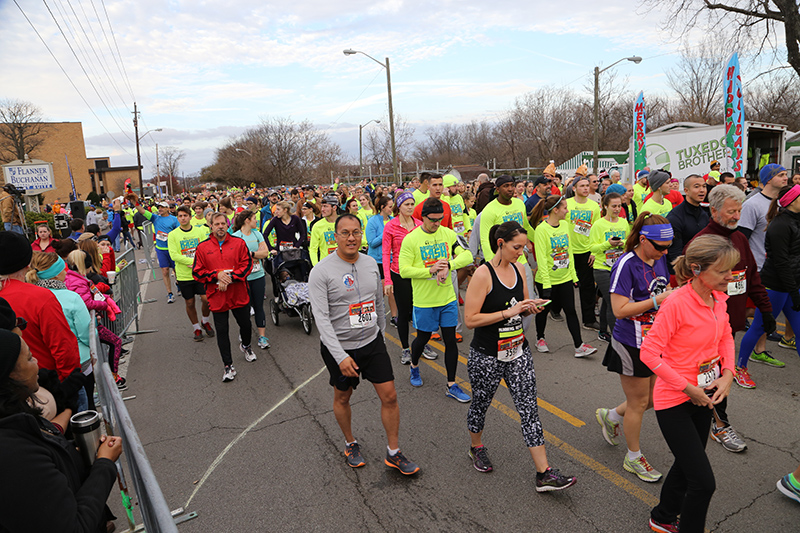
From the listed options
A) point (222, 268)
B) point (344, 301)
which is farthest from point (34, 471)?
point (222, 268)

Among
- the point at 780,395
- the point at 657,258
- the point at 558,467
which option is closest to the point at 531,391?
the point at 558,467

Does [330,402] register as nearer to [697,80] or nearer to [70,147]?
[697,80]

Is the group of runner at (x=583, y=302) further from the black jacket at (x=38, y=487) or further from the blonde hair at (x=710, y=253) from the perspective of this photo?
the black jacket at (x=38, y=487)

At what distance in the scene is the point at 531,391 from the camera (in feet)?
12.0

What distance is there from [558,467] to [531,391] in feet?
2.79

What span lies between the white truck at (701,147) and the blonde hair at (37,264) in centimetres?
2116

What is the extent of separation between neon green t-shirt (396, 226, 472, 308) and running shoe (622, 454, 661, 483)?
232 cm

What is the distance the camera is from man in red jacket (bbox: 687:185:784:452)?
419 centimetres

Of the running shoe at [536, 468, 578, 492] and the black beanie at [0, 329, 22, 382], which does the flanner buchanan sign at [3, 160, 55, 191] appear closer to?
the black beanie at [0, 329, 22, 382]

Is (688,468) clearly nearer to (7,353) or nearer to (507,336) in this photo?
(507,336)

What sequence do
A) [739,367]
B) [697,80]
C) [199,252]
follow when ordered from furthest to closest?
[697,80], [199,252], [739,367]

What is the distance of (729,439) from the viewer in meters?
4.14

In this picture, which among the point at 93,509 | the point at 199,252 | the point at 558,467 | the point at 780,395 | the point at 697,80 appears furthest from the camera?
the point at 697,80

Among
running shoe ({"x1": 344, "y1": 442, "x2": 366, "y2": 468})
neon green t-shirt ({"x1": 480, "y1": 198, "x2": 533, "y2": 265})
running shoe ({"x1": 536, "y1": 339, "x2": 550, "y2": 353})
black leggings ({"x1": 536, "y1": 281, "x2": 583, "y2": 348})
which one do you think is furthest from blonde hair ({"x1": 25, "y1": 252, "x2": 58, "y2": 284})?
running shoe ({"x1": 536, "y1": 339, "x2": 550, "y2": 353})
